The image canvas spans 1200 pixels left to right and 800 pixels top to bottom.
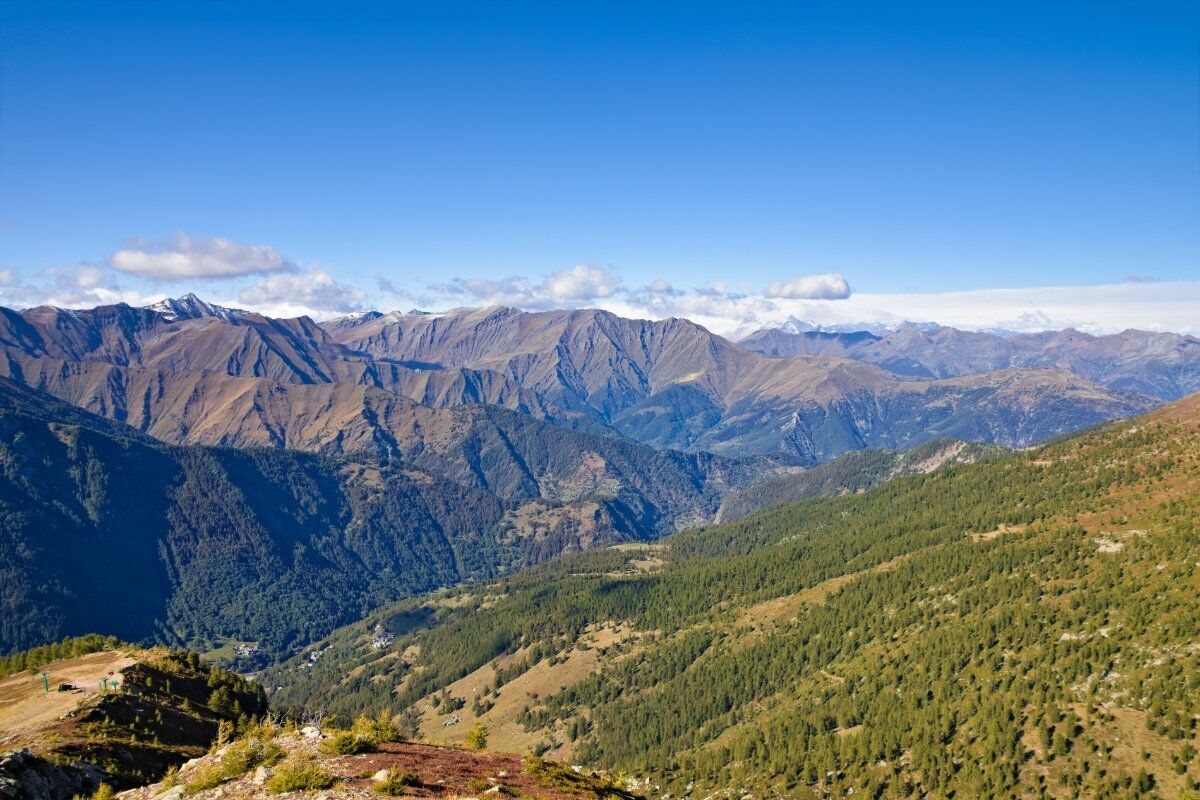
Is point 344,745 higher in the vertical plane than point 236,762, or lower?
lower

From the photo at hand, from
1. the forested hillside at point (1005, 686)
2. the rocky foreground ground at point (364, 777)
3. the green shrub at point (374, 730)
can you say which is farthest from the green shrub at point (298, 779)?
the forested hillside at point (1005, 686)

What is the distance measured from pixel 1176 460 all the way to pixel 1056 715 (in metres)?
121

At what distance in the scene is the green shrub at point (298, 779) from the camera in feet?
113

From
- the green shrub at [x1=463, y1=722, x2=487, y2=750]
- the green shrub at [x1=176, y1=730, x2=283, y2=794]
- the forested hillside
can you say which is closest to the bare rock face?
the green shrub at [x1=176, y1=730, x2=283, y2=794]

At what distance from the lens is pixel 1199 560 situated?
13762 cm

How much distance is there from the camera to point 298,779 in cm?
3488

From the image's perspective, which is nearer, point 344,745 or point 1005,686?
point 344,745

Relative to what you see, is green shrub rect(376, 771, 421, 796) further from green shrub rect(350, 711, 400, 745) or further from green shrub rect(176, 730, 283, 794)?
green shrub rect(350, 711, 400, 745)

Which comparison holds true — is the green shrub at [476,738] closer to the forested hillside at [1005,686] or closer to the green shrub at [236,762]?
the green shrub at [236,762]

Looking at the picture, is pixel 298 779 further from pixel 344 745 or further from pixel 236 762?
pixel 344 745

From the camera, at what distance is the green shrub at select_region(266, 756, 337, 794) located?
113 ft

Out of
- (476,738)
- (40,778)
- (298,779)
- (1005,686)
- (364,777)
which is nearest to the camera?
(298,779)

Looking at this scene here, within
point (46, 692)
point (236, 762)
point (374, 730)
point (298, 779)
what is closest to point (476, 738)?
point (374, 730)

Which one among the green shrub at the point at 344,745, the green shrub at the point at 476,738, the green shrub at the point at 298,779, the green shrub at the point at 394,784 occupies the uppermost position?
the green shrub at the point at 298,779
